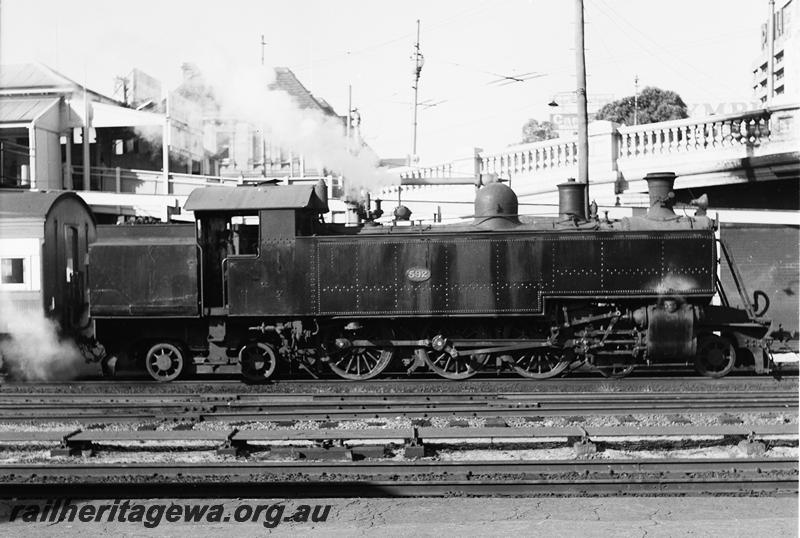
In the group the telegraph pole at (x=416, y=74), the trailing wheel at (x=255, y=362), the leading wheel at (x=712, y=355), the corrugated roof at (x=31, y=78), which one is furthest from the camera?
the telegraph pole at (x=416, y=74)

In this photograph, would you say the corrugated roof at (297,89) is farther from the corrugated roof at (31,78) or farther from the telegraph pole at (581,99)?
the telegraph pole at (581,99)

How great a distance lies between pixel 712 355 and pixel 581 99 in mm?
6963

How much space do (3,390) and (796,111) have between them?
14.4 m

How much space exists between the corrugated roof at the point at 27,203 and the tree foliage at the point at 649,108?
36.9 metres

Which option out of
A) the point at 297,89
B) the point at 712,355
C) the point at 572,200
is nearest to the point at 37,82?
the point at 297,89

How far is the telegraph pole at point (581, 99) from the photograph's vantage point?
16.9 m

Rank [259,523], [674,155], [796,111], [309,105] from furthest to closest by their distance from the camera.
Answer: [309,105]
[674,155]
[796,111]
[259,523]

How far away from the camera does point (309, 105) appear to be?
38.7 m

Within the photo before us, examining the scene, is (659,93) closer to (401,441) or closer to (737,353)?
(737,353)

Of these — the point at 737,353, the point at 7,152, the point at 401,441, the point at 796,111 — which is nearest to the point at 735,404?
the point at 737,353

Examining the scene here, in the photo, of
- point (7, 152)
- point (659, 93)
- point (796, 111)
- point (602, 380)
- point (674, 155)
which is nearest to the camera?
point (602, 380)

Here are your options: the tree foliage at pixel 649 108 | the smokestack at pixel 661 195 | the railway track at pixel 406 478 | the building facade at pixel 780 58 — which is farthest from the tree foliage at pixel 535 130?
the railway track at pixel 406 478

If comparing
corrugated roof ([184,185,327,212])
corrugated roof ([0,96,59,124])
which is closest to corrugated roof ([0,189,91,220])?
corrugated roof ([184,185,327,212])

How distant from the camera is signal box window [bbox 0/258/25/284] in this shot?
44.9 ft
